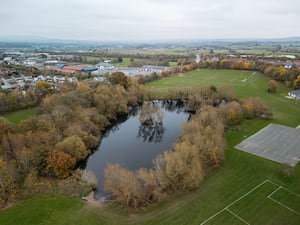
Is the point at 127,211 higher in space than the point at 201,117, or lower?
lower

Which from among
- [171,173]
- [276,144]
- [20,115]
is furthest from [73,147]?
[276,144]

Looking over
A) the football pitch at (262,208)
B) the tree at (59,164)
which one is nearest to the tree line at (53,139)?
the tree at (59,164)

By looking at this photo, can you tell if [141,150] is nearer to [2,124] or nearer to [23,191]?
[23,191]

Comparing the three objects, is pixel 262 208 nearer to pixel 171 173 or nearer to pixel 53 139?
pixel 171 173

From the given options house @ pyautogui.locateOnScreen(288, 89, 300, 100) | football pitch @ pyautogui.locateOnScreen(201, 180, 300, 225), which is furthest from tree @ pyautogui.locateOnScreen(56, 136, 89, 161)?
house @ pyautogui.locateOnScreen(288, 89, 300, 100)

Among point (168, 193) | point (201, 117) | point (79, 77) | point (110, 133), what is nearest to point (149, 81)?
point (79, 77)
